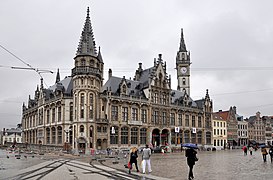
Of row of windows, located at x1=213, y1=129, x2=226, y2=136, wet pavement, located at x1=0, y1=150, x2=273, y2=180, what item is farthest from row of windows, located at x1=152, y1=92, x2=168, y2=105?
wet pavement, located at x1=0, y1=150, x2=273, y2=180

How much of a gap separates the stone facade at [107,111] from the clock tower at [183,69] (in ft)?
33.0

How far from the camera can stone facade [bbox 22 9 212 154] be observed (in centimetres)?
5062

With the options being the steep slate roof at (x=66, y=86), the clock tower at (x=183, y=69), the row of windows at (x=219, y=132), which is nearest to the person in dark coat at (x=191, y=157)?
the steep slate roof at (x=66, y=86)

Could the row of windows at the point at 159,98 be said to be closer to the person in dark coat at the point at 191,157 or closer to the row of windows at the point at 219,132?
the row of windows at the point at 219,132

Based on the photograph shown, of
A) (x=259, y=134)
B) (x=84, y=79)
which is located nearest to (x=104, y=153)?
(x=84, y=79)

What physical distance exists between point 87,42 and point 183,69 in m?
40.6

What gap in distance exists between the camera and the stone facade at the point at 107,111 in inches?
1993

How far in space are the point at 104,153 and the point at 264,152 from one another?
1132 inches

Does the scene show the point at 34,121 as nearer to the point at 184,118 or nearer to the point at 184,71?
the point at 184,118

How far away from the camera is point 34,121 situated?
226ft

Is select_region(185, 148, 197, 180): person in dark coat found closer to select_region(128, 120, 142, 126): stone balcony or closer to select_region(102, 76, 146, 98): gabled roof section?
select_region(102, 76, 146, 98): gabled roof section

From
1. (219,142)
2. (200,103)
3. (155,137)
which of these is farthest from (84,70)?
(219,142)

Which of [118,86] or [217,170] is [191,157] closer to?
[217,170]

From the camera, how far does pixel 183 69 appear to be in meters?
85.9
